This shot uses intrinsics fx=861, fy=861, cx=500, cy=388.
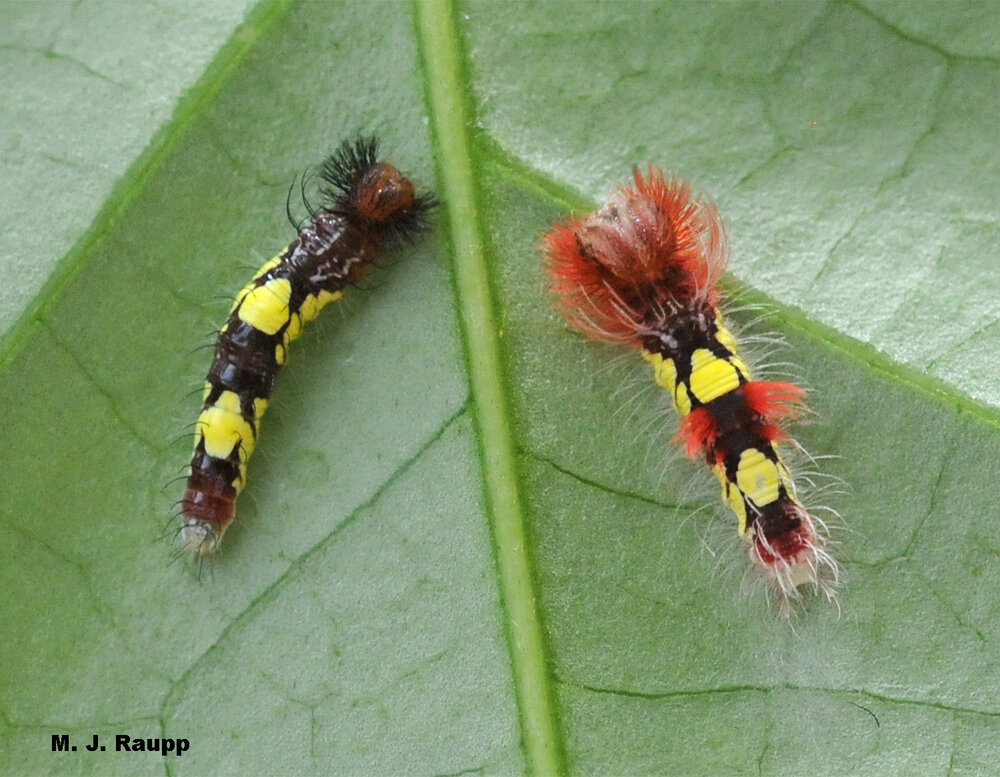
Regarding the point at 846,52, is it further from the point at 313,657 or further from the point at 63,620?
the point at 63,620

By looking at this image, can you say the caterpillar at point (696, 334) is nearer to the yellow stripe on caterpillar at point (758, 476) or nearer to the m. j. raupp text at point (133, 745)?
the yellow stripe on caterpillar at point (758, 476)

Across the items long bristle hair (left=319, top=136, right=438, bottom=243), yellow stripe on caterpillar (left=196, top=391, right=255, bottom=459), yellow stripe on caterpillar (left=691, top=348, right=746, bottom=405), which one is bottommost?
yellow stripe on caterpillar (left=691, top=348, right=746, bottom=405)

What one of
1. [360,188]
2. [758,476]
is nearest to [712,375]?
[758,476]

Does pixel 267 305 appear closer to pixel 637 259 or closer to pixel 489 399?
pixel 489 399

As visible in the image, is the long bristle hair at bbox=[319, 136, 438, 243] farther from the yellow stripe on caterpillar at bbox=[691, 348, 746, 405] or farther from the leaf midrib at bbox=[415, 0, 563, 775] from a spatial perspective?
the yellow stripe on caterpillar at bbox=[691, 348, 746, 405]

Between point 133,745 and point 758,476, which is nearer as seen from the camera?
point 758,476

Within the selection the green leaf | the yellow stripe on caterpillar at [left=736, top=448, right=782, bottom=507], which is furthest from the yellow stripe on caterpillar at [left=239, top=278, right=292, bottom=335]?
the yellow stripe on caterpillar at [left=736, top=448, right=782, bottom=507]

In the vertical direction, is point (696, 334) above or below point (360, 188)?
below

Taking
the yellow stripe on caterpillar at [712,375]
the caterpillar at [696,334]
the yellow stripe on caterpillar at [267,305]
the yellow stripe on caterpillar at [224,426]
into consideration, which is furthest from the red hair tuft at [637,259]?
the yellow stripe on caterpillar at [224,426]
